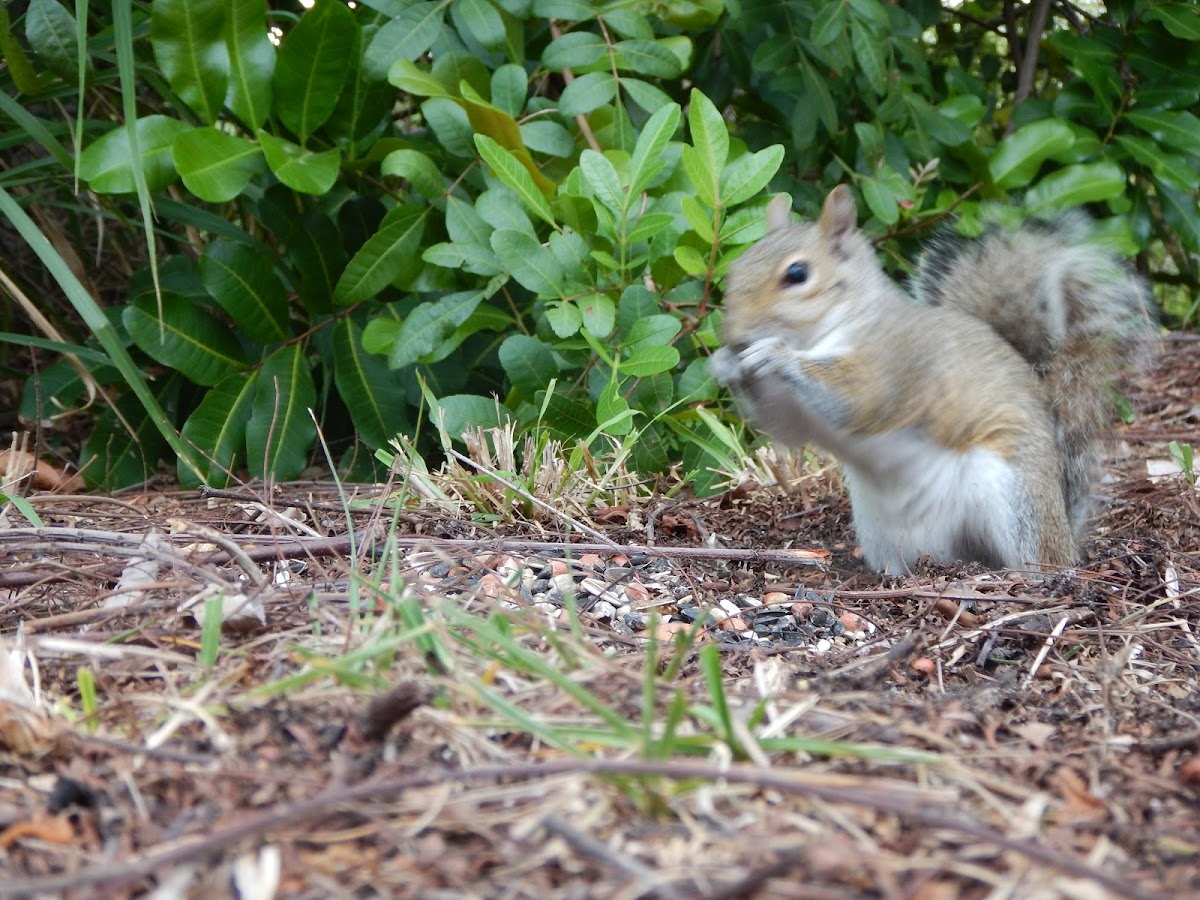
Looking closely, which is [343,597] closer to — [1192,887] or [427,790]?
[427,790]

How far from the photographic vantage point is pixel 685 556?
6.46 feet

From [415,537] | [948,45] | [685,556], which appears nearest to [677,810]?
[685,556]

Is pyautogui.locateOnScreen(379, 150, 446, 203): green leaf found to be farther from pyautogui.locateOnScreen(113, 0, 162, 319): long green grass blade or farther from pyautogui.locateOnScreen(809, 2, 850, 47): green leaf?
pyautogui.locateOnScreen(809, 2, 850, 47): green leaf

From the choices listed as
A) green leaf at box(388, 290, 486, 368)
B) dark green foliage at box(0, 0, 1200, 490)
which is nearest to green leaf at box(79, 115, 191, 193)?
dark green foliage at box(0, 0, 1200, 490)

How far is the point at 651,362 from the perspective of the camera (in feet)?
7.70

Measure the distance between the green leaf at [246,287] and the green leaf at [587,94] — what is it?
0.80 m

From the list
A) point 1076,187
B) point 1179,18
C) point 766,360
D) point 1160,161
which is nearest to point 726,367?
point 766,360

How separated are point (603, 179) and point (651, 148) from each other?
12 cm

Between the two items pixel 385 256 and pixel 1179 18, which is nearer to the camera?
pixel 385 256

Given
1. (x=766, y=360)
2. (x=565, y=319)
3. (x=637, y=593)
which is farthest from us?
(x=565, y=319)

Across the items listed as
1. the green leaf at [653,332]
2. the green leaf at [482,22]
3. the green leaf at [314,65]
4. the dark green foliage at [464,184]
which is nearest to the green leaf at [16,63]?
the dark green foliage at [464,184]

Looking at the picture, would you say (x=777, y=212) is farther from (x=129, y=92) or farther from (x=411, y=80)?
(x=129, y=92)

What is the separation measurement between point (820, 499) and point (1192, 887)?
69.5 inches

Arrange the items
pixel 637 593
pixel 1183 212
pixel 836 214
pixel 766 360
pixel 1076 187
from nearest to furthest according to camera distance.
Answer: pixel 637 593 < pixel 766 360 < pixel 836 214 < pixel 1076 187 < pixel 1183 212
